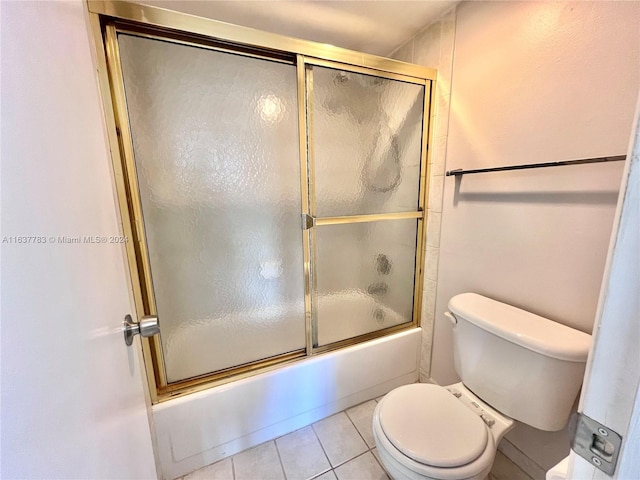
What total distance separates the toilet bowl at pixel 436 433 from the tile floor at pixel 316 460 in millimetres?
426

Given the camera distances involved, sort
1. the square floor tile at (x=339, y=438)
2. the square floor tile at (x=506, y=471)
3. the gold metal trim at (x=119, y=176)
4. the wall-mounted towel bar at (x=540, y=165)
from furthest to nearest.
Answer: the square floor tile at (x=339, y=438) < the square floor tile at (x=506, y=471) < the gold metal trim at (x=119, y=176) < the wall-mounted towel bar at (x=540, y=165)

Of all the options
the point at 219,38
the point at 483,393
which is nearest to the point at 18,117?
the point at 219,38

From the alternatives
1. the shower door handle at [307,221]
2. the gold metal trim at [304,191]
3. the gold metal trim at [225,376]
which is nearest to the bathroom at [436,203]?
the gold metal trim at [225,376]

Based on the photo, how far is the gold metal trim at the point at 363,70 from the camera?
4.17ft

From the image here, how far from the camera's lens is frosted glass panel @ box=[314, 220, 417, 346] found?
152 centimetres

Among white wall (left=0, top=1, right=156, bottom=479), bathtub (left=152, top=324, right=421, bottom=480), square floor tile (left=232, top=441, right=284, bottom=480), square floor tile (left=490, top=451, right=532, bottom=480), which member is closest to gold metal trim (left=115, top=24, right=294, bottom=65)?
white wall (left=0, top=1, right=156, bottom=479)

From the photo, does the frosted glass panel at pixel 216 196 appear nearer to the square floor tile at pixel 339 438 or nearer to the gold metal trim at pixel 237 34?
the gold metal trim at pixel 237 34

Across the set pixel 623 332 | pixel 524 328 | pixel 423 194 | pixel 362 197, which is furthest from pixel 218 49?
pixel 524 328

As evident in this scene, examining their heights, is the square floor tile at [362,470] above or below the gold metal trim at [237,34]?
below

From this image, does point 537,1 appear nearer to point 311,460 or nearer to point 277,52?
point 277,52

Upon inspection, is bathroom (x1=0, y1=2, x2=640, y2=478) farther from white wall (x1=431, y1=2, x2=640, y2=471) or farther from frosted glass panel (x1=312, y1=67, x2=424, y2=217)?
frosted glass panel (x1=312, y1=67, x2=424, y2=217)

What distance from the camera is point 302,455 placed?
135cm

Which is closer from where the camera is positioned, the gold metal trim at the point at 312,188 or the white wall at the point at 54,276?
the white wall at the point at 54,276

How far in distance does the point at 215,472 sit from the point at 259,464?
21 cm
